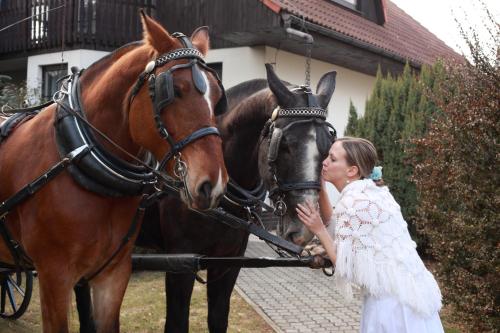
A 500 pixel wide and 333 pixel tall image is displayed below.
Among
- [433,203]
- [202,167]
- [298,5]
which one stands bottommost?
[433,203]

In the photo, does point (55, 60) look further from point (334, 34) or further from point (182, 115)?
point (182, 115)

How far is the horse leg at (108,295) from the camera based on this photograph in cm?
259

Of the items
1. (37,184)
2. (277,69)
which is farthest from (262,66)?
(37,184)

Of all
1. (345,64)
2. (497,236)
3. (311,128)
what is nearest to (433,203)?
(497,236)

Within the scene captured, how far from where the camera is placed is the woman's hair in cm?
239

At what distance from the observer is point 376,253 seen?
225cm

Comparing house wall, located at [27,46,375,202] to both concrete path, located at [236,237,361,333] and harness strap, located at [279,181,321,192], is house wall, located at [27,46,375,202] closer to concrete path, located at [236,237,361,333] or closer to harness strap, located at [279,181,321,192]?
concrete path, located at [236,237,361,333]

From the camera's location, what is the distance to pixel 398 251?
2.27 m

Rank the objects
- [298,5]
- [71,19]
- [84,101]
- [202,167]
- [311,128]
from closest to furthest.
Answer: [202,167], [84,101], [311,128], [298,5], [71,19]

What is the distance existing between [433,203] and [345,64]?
6835 mm

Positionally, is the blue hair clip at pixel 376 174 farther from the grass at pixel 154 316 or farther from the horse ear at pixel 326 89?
the grass at pixel 154 316

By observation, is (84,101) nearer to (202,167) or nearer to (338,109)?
(202,167)

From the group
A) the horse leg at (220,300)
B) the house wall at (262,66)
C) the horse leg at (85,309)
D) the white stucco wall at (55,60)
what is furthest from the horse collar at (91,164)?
the white stucco wall at (55,60)

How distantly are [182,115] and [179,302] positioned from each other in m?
1.37
